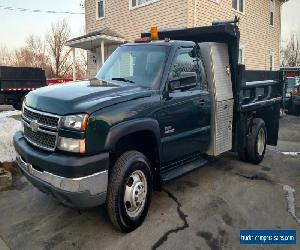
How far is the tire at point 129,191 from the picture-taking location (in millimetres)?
3682

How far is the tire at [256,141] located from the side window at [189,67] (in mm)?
1986

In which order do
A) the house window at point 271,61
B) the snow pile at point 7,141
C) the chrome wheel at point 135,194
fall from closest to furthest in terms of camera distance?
1. the chrome wheel at point 135,194
2. the snow pile at point 7,141
3. the house window at point 271,61

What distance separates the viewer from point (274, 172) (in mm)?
6305

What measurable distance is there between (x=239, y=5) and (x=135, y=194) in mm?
15943

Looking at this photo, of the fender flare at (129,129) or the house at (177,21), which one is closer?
the fender flare at (129,129)

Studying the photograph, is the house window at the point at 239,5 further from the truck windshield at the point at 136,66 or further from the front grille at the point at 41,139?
the front grille at the point at 41,139

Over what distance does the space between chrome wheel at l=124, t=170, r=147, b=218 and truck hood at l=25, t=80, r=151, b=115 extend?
0.98 meters

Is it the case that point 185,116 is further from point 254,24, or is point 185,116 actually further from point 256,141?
point 254,24

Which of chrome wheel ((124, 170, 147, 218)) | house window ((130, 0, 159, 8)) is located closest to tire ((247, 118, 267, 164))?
chrome wheel ((124, 170, 147, 218))

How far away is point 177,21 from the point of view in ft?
43.8

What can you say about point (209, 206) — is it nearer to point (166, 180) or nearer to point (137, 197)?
point (166, 180)

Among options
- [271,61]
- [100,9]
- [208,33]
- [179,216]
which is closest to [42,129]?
[179,216]

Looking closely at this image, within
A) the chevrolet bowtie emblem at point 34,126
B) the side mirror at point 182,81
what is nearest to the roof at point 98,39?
the side mirror at point 182,81

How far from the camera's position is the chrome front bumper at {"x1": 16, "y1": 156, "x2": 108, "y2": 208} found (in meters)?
3.29
